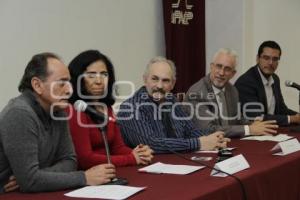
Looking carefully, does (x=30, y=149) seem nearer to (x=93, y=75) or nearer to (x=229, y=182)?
(x=93, y=75)

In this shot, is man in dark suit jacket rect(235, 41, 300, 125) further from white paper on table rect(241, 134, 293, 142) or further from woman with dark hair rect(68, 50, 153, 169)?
woman with dark hair rect(68, 50, 153, 169)

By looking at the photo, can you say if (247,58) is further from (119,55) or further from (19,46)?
(19,46)

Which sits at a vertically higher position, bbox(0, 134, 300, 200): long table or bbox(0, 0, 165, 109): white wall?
bbox(0, 0, 165, 109): white wall

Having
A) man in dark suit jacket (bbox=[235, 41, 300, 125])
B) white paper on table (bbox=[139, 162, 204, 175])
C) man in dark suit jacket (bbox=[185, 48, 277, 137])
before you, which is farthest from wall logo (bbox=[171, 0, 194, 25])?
white paper on table (bbox=[139, 162, 204, 175])

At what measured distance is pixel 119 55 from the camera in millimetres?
3723

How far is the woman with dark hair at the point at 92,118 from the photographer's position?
6.79ft

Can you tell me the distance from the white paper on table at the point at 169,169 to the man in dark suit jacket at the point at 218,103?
843mm

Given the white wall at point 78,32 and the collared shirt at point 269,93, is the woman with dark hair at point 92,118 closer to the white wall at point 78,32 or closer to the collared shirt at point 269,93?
the white wall at point 78,32

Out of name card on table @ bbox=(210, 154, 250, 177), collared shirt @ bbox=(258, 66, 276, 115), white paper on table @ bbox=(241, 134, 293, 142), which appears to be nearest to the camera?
name card on table @ bbox=(210, 154, 250, 177)

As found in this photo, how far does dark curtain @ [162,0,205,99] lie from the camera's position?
4.05 meters

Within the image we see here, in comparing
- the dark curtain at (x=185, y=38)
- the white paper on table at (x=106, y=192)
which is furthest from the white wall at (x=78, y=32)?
the white paper on table at (x=106, y=192)

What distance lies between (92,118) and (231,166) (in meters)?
0.64

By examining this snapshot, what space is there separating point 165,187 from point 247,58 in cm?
321

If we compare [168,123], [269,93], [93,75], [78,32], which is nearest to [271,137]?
[168,123]
